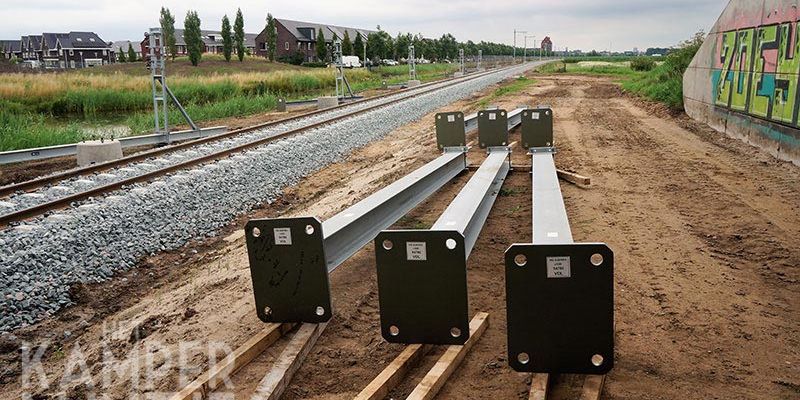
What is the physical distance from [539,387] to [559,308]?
47 centimetres

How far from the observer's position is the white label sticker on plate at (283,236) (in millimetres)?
4758

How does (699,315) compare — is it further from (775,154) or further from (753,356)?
(775,154)

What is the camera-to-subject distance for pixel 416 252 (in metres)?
4.28

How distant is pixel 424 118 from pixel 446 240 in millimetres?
20652

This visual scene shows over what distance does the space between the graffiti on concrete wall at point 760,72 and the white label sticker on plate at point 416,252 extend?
997cm

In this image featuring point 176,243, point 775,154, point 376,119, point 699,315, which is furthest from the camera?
point 376,119

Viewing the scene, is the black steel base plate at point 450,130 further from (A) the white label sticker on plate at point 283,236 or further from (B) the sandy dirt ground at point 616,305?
(A) the white label sticker on plate at point 283,236

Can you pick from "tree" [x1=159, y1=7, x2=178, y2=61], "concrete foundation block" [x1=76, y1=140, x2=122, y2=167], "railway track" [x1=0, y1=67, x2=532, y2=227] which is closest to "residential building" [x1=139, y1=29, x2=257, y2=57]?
"tree" [x1=159, y1=7, x2=178, y2=61]

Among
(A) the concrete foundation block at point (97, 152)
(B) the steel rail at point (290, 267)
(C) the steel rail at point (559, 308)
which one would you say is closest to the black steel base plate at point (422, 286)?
(C) the steel rail at point (559, 308)

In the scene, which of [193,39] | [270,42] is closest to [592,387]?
[193,39]

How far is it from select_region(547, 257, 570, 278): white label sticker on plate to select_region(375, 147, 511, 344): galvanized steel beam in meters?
0.61

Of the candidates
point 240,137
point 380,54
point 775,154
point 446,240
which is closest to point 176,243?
point 446,240

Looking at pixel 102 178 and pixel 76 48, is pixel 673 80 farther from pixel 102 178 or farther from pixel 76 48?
pixel 76 48

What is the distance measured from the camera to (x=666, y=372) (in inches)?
161
